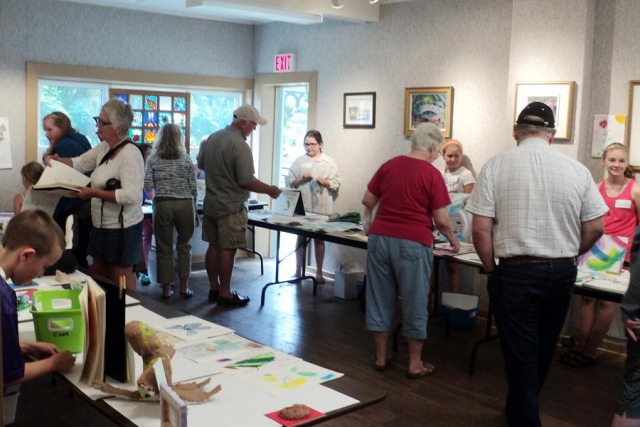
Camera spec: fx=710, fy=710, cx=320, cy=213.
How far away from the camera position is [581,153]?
4.96m

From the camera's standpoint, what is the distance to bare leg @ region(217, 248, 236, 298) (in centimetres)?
576

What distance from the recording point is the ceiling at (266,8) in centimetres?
589

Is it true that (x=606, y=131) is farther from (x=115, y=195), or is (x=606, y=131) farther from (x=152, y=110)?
(x=152, y=110)

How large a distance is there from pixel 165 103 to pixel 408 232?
4.36 meters

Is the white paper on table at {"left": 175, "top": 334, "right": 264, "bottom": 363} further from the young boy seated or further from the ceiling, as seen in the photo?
the ceiling

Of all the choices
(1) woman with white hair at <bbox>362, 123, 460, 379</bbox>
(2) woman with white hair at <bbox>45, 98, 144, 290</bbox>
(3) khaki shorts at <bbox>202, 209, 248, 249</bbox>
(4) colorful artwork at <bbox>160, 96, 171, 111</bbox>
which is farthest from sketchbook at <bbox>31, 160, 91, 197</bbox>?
(4) colorful artwork at <bbox>160, 96, 171, 111</bbox>

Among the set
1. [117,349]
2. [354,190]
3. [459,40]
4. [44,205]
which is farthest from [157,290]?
[117,349]

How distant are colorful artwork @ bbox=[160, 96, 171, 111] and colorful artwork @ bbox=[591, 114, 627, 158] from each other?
4452mm

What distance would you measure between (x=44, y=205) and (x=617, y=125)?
3.70 meters

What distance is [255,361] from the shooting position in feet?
7.63

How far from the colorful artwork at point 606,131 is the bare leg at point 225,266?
2.86m

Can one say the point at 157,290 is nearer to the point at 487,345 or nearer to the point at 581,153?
the point at 487,345

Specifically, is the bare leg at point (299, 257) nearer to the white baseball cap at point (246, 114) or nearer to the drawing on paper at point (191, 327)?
the white baseball cap at point (246, 114)

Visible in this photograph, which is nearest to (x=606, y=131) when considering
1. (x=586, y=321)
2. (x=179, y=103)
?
(x=586, y=321)
